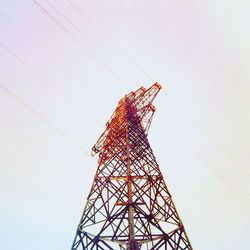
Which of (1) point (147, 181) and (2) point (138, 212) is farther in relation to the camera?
(1) point (147, 181)

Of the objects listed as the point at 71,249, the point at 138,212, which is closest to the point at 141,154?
the point at 138,212

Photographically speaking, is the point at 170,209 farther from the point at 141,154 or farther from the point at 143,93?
the point at 143,93

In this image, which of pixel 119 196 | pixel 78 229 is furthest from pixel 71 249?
pixel 119 196

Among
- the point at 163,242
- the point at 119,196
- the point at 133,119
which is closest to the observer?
the point at 163,242

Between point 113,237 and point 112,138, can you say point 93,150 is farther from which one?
point 113,237

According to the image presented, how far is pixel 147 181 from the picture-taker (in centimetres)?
717

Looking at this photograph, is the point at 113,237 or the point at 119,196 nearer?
the point at 113,237

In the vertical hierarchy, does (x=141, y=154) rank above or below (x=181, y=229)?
above

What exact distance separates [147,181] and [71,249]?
3.26 metres

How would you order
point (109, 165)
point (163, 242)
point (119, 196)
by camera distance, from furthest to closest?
point (109, 165), point (119, 196), point (163, 242)

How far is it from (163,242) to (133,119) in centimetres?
659

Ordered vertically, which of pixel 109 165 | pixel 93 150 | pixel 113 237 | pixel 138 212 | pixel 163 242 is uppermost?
pixel 93 150

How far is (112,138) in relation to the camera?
948 cm

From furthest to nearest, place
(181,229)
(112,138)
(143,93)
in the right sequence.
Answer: (143,93)
(112,138)
(181,229)
